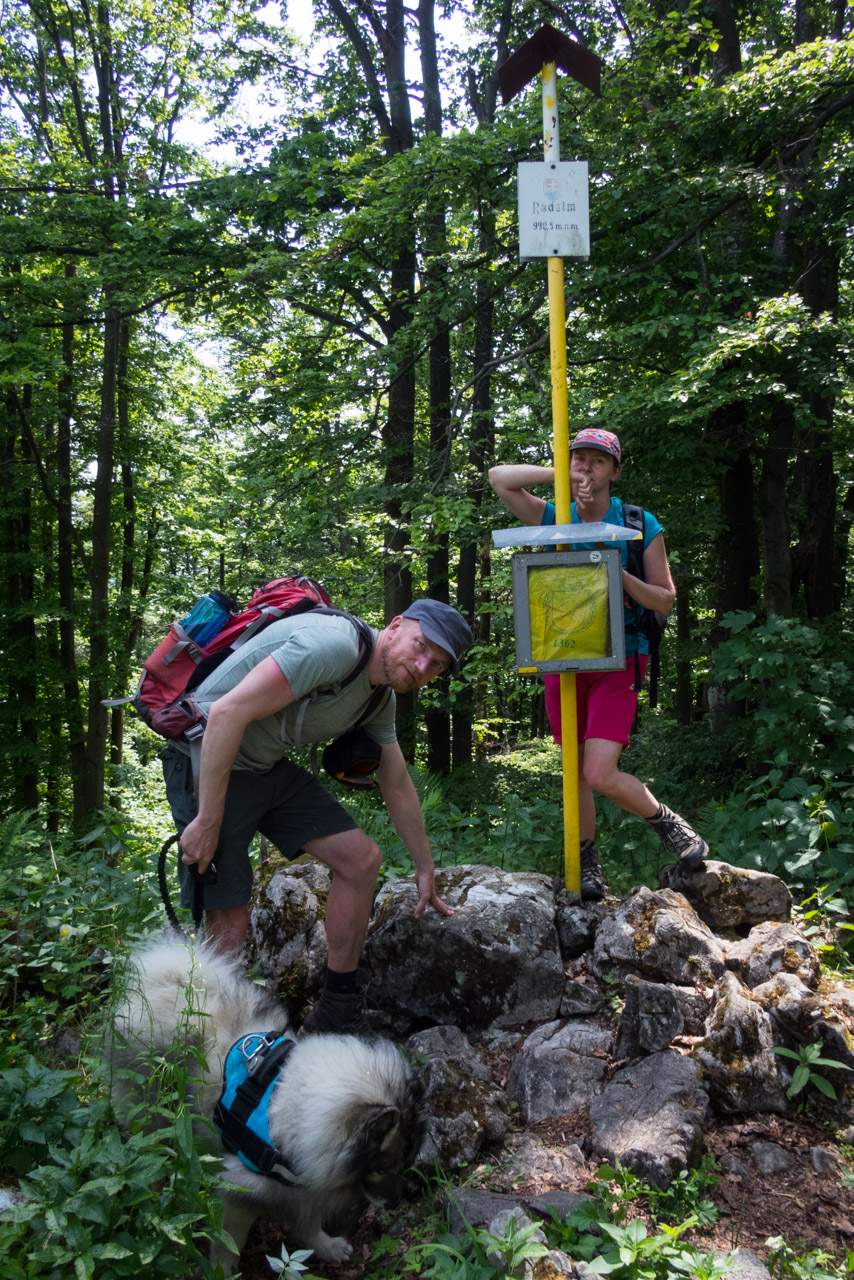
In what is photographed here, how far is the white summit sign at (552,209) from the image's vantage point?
12.2 ft

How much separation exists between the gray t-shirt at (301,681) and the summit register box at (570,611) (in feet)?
2.95

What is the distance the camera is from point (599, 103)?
8391 millimetres

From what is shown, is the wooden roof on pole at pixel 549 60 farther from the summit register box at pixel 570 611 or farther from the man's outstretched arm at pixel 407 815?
the man's outstretched arm at pixel 407 815

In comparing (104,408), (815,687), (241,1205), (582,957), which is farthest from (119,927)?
(104,408)

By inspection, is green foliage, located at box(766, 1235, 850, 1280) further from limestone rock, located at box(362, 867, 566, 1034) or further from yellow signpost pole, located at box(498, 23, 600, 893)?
yellow signpost pole, located at box(498, 23, 600, 893)

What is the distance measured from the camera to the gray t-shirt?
110 inches

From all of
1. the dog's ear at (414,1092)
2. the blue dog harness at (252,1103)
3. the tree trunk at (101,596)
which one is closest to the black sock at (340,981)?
the dog's ear at (414,1092)

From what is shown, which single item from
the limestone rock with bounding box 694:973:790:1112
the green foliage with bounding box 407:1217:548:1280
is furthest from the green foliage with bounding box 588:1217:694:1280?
the limestone rock with bounding box 694:973:790:1112

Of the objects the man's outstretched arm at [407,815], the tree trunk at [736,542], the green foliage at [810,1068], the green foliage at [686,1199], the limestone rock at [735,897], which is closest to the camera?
the green foliage at [686,1199]

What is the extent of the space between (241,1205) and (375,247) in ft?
31.6

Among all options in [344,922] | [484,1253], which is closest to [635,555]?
[344,922]

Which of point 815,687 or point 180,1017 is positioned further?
point 815,687

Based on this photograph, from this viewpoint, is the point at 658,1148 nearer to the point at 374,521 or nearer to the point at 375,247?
the point at 374,521

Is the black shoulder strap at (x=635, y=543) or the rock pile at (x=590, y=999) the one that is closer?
the rock pile at (x=590, y=999)
